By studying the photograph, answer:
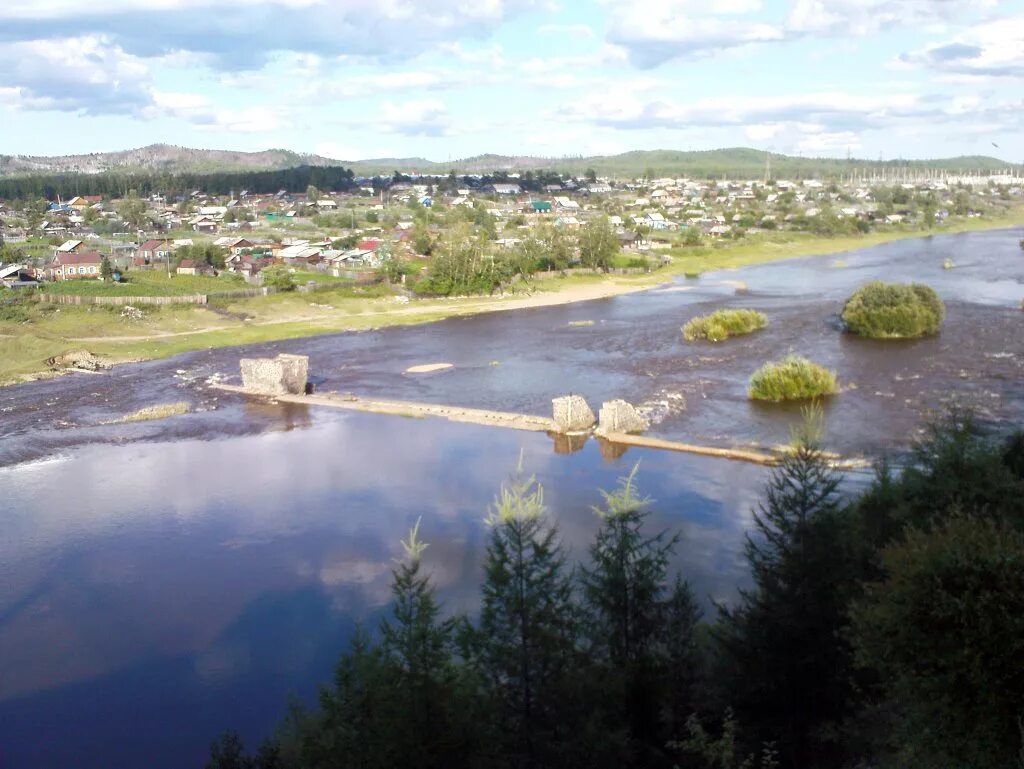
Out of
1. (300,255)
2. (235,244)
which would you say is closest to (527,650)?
(300,255)

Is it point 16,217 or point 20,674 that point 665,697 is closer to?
point 20,674

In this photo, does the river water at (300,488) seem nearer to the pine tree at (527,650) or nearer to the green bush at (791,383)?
the green bush at (791,383)

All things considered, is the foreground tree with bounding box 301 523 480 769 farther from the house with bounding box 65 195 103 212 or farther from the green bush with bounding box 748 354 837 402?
the house with bounding box 65 195 103 212

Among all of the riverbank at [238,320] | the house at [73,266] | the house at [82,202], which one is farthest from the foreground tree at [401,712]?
the house at [82,202]

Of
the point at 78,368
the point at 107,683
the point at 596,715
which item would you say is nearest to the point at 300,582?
the point at 107,683

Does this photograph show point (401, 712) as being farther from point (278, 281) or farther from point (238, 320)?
point (278, 281)

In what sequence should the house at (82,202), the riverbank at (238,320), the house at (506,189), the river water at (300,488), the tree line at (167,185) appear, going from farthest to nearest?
the house at (506,189), the tree line at (167,185), the house at (82,202), the riverbank at (238,320), the river water at (300,488)
